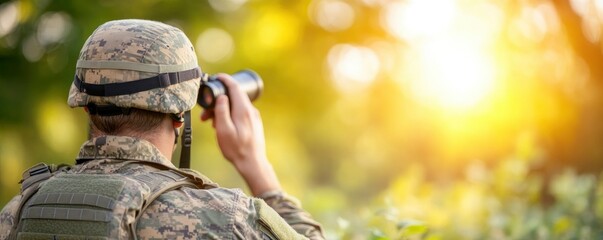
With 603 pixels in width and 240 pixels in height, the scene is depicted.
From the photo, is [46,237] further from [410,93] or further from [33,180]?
[410,93]

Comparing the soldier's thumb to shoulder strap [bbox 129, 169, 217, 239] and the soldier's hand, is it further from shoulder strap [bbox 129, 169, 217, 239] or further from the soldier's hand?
shoulder strap [bbox 129, 169, 217, 239]

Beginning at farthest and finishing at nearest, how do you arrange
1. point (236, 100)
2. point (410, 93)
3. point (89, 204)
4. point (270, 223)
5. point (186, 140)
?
point (410, 93)
point (236, 100)
point (186, 140)
point (270, 223)
point (89, 204)

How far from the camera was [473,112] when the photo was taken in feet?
55.9

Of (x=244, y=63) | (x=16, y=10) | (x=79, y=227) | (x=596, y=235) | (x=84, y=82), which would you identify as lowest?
(x=79, y=227)

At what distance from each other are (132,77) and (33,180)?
1.39ft

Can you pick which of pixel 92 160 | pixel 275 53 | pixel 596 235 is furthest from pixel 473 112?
pixel 92 160

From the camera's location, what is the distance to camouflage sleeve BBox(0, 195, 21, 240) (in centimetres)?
250

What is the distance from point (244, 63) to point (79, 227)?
40.9 feet

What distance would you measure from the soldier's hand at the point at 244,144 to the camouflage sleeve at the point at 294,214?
51 mm

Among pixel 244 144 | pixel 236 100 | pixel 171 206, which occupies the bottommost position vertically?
pixel 171 206

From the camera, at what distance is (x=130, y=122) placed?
8.19 feet

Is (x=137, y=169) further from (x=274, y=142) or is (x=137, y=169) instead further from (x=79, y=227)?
(x=274, y=142)

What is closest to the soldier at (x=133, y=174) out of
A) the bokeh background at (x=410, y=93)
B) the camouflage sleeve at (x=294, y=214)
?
the camouflage sleeve at (x=294, y=214)

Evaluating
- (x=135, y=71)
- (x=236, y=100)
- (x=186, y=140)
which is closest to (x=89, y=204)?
(x=135, y=71)
